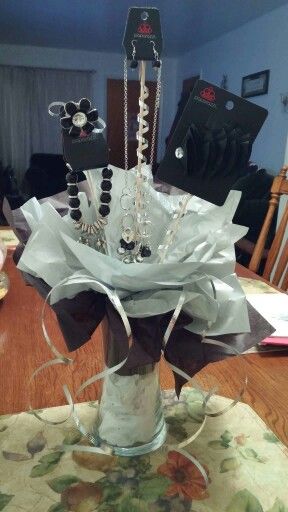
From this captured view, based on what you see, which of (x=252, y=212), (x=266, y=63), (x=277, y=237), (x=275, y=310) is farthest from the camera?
(x=266, y=63)

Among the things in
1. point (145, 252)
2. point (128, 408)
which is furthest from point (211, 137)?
point (128, 408)

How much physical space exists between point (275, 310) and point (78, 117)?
70cm

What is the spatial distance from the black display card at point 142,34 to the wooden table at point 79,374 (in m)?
0.48

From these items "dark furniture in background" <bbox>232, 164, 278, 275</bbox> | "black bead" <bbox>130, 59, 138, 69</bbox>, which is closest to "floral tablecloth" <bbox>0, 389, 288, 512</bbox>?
"black bead" <bbox>130, 59, 138, 69</bbox>

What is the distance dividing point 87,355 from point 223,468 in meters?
0.33

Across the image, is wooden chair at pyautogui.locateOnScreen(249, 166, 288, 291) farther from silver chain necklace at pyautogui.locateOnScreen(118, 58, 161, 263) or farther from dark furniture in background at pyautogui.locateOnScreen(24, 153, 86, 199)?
dark furniture in background at pyautogui.locateOnScreen(24, 153, 86, 199)

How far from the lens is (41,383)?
0.69m

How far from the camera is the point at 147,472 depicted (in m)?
0.52

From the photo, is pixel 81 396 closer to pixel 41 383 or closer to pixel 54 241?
pixel 41 383

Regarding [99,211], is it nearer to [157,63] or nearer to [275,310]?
[157,63]

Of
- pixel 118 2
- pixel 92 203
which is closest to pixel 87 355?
pixel 92 203

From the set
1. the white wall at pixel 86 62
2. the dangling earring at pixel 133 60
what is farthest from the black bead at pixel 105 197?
the white wall at pixel 86 62

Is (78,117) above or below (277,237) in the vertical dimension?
above

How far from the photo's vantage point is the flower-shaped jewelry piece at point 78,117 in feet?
1.35
